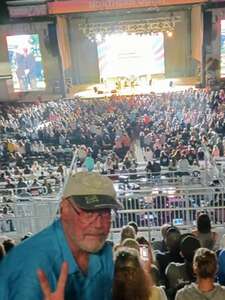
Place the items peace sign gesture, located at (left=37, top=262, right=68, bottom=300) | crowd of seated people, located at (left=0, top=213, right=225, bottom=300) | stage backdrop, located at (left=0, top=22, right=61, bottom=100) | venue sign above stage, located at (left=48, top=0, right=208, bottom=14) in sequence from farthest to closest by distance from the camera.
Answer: stage backdrop, located at (left=0, top=22, right=61, bottom=100), venue sign above stage, located at (left=48, top=0, right=208, bottom=14), crowd of seated people, located at (left=0, top=213, right=225, bottom=300), peace sign gesture, located at (left=37, top=262, right=68, bottom=300)

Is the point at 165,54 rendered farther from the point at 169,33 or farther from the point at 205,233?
the point at 205,233

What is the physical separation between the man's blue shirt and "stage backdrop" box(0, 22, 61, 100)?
23395mm

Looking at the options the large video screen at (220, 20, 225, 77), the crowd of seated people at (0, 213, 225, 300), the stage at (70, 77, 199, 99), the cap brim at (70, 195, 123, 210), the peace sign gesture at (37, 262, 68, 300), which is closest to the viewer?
the peace sign gesture at (37, 262, 68, 300)

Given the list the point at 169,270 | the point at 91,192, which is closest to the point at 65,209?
the point at 91,192

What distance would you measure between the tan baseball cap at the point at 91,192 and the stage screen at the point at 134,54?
26593 millimetres

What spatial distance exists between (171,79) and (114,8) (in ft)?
31.5

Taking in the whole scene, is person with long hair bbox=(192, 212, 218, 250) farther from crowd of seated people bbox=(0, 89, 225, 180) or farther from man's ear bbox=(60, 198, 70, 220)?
crowd of seated people bbox=(0, 89, 225, 180)

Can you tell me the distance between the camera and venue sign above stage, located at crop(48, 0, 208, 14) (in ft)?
62.2

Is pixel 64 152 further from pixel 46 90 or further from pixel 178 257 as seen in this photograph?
pixel 46 90

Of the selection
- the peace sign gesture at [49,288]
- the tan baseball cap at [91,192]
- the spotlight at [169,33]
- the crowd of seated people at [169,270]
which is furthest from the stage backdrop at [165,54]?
the peace sign gesture at [49,288]

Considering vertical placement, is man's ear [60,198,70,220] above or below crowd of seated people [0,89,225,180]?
above

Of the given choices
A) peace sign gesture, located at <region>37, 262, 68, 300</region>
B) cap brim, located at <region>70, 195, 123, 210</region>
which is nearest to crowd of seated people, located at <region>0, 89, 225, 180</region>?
cap brim, located at <region>70, 195, 123, 210</region>

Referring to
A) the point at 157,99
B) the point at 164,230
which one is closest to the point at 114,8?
the point at 157,99

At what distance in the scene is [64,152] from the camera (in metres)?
14.2
